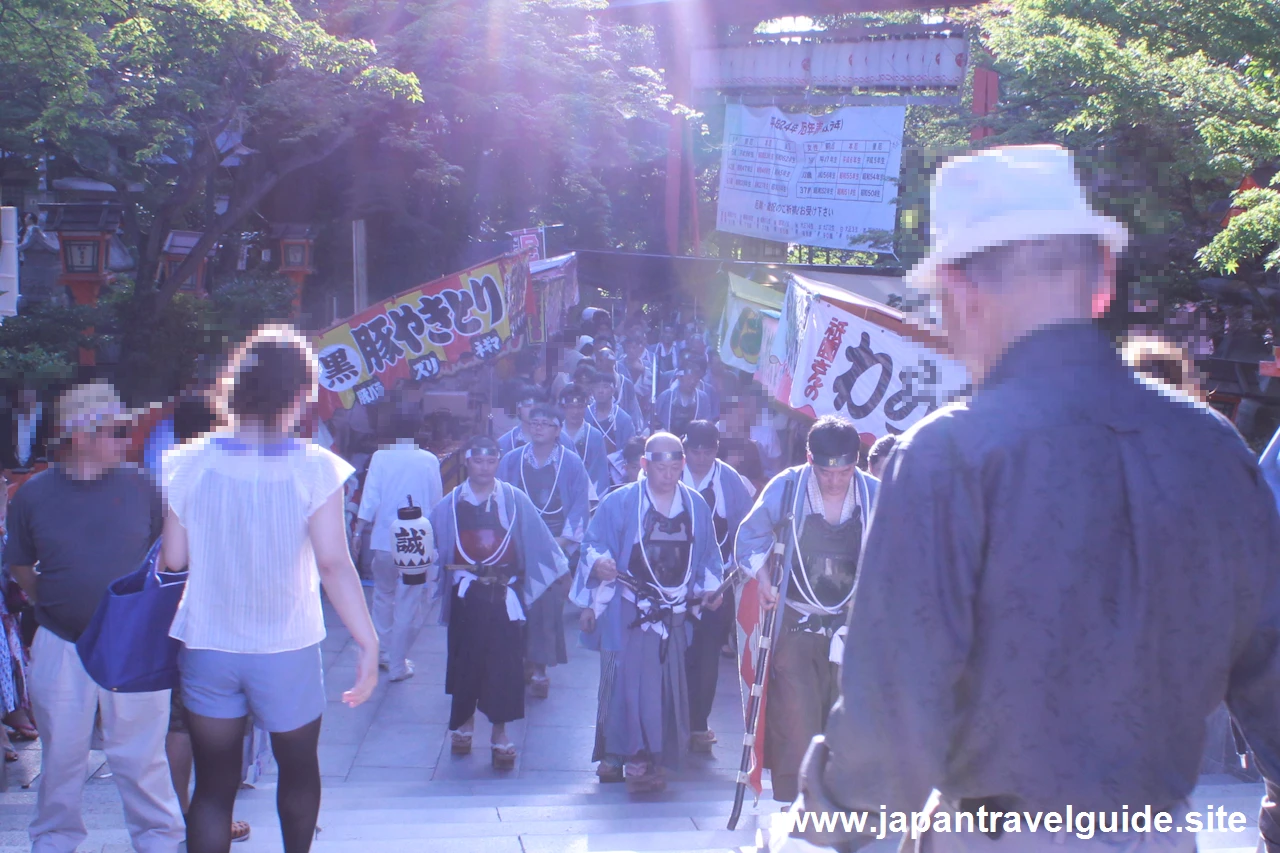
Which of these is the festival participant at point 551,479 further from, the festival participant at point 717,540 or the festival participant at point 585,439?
the festival participant at point 585,439

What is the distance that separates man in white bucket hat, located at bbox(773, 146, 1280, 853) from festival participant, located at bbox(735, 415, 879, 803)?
10.5 ft

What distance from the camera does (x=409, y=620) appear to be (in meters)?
7.06

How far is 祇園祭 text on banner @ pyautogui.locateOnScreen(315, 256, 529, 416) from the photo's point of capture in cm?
899

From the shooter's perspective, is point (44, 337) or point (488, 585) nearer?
point (488, 585)

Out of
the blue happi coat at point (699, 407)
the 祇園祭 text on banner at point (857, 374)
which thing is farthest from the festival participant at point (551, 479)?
the blue happi coat at point (699, 407)

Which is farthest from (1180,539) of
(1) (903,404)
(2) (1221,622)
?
(1) (903,404)


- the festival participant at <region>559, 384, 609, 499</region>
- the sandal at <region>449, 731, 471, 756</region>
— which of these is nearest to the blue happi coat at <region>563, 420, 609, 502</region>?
the festival participant at <region>559, 384, 609, 499</region>

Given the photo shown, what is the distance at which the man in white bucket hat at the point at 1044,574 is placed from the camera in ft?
4.63

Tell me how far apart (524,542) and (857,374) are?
214 cm

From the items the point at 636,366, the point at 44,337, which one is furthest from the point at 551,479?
the point at 636,366

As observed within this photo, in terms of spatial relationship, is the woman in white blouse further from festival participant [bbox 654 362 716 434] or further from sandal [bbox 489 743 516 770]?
festival participant [bbox 654 362 716 434]

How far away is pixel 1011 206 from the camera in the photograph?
146 centimetres

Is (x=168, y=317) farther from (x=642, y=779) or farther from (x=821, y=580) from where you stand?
(x=821, y=580)

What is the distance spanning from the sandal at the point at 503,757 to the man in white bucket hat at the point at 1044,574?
185 inches
